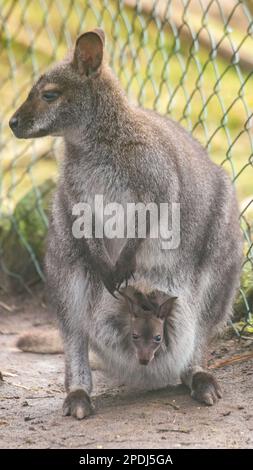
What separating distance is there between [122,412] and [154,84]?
3266 millimetres

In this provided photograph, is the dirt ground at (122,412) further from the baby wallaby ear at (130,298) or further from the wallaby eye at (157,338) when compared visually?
the baby wallaby ear at (130,298)

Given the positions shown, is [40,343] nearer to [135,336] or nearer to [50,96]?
[135,336]

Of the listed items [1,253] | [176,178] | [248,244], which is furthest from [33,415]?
[1,253]

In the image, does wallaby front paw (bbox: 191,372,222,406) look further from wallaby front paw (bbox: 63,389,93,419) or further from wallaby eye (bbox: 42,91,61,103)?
wallaby eye (bbox: 42,91,61,103)

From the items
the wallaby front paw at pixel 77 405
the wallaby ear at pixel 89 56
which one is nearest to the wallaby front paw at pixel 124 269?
the wallaby front paw at pixel 77 405

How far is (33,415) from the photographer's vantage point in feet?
16.1

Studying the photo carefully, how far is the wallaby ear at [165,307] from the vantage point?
15.9 ft

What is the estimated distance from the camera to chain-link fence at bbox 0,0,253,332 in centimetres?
614

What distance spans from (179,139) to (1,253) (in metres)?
2.48

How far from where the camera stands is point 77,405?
480cm

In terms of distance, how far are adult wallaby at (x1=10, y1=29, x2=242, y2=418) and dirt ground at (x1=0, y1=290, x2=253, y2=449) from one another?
12 centimetres
